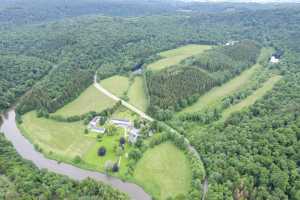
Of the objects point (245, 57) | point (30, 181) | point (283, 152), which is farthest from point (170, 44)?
point (30, 181)

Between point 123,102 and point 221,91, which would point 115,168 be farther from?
point 221,91

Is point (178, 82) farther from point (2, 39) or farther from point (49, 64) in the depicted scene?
point (2, 39)

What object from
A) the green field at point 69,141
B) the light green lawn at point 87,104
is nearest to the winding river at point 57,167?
the green field at point 69,141

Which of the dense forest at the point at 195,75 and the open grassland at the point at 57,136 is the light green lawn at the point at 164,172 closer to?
the dense forest at the point at 195,75

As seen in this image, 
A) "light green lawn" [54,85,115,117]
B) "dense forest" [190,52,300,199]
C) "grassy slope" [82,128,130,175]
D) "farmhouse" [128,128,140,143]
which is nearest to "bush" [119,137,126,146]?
"grassy slope" [82,128,130,175]

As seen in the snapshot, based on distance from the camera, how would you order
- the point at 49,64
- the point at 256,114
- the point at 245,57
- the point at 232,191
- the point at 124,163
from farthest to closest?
the point at 245,57, the point at 49,64, the point at 256,114, the point at 124,163, the point at 232,191

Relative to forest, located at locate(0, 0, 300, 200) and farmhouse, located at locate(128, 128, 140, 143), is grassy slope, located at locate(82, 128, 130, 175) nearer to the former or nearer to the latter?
farmhouse, located at locate(128, 128, 140, 143)
